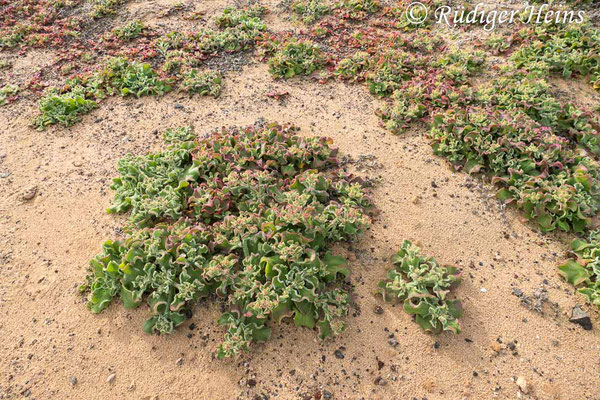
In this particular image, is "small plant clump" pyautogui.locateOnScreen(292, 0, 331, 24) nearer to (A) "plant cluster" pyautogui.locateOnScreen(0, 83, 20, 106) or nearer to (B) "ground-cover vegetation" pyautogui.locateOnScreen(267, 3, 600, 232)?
(B) "ground-cover vegetation" pyautogui.locateOnScreen(267, 3, 600, 232)

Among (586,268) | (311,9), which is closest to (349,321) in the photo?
(586,268)

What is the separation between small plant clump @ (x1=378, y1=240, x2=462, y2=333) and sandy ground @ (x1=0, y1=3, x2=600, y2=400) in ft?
0.47

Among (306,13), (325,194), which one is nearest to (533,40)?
(306,13)

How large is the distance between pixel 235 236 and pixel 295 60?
449 centimetres

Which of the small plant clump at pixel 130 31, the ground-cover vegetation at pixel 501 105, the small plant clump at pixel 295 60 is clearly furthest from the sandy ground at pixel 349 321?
the small plant clump at pixel 130 31

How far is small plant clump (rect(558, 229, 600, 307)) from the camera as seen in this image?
13.6ft

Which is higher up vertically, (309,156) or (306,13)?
(306,13)

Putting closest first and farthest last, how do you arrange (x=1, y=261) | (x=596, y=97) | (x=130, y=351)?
(x=130, y=351), (x=1, y=261), (x=596, y=97)

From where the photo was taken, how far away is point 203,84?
706 cm

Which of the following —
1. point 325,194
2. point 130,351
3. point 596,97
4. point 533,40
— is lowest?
point 130,351

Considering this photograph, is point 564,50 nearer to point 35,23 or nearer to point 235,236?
point 235,236

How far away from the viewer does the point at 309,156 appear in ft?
17.8

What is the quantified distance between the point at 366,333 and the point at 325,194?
1.71 meters

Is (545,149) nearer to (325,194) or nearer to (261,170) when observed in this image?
(325,194)
